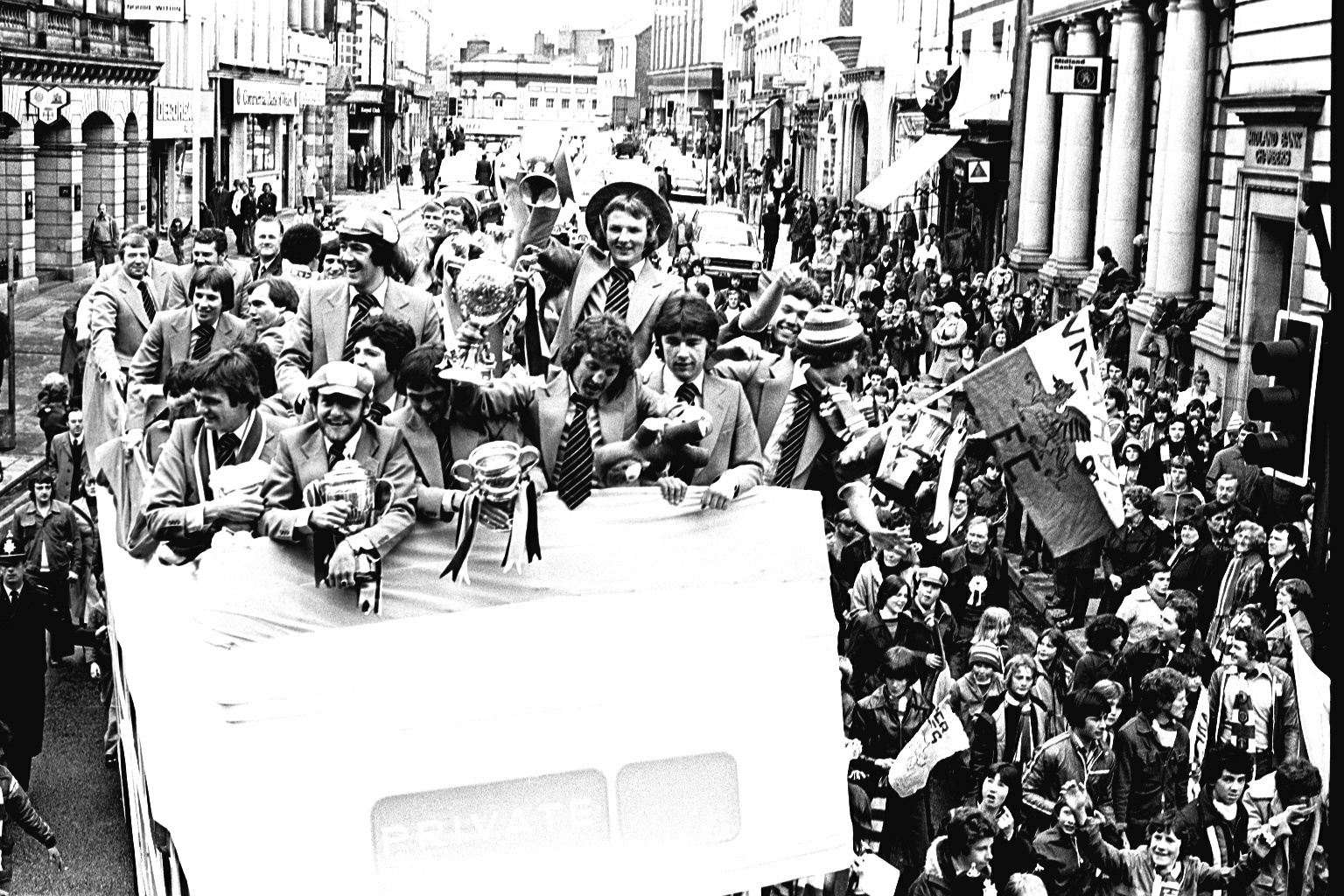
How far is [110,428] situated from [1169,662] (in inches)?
201

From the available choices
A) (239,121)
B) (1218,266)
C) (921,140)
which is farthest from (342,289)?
(239,121)

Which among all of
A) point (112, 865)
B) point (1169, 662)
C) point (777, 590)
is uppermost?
point (777, 590)

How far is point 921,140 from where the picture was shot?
44719 millimetres

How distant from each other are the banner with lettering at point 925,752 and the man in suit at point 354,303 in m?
2.70

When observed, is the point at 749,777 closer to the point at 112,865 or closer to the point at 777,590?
the point at 777,590

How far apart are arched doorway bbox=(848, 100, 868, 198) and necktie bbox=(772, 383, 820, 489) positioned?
56213mm

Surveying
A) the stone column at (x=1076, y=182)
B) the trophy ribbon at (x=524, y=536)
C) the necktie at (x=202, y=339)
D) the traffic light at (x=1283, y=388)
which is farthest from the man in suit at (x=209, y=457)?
the stone column at (x=1076, y=182)

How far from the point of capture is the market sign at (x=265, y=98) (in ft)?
216

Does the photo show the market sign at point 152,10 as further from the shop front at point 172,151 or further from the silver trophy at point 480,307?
the silver trophy at point 480,307

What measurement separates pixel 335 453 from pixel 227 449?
3.70 feet

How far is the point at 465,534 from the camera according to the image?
6.22m

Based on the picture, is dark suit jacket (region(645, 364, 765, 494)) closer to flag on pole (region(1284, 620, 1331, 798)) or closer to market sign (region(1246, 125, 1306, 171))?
flag on pole (region(1284, 620, 1331, 798))

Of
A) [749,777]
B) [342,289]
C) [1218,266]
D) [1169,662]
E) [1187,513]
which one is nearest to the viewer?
[749,777]

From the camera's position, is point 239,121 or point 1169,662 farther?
point 239,121
